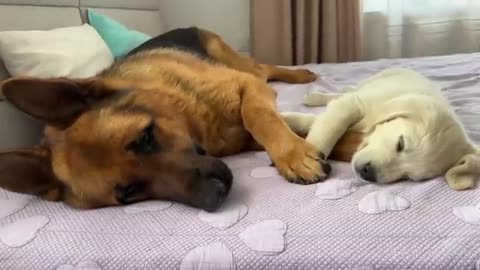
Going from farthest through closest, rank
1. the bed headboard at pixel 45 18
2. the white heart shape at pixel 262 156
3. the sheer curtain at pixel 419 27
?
the sheer curtain at pixel 419 27
the bed headboard at pixel 45 18
the white heart shape at pixel 262 156

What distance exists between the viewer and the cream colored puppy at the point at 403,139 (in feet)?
4.05

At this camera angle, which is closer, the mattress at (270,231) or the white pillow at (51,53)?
the mattress at (270,231)

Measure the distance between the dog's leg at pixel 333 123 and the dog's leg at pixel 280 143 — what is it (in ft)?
0.20

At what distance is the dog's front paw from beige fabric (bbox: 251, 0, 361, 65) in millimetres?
2504

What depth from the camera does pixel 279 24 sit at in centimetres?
379

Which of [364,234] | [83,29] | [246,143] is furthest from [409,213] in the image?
[83,29]

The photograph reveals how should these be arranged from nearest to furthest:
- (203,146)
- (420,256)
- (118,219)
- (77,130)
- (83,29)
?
(420,256) < (118,219) < (77,130) < (203,146) < (83,29)

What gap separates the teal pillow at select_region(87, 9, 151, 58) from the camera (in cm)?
267

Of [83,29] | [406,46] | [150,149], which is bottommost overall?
[406,46]

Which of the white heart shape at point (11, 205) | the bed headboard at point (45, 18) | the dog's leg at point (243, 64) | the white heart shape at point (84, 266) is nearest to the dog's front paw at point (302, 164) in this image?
the white heart shape at point (84, 266)

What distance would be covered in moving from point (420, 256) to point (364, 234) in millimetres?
108

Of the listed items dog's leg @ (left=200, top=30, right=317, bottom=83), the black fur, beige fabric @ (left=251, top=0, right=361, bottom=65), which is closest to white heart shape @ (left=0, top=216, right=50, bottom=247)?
the black fur

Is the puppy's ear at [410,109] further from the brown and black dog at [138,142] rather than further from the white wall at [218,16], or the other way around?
the white wall at [218,16]

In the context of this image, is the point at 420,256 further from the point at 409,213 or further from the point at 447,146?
the point at 447,146
